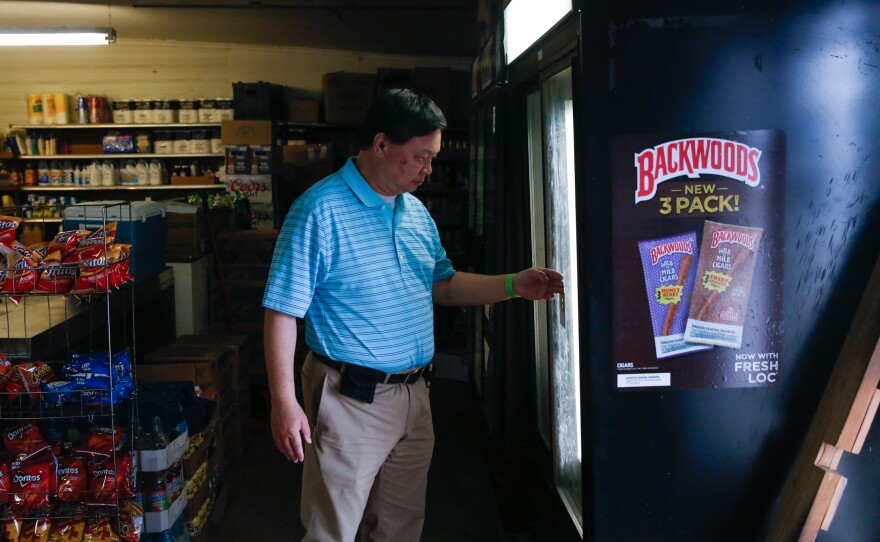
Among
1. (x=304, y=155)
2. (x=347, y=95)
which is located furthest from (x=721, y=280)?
(x=347, y=95)

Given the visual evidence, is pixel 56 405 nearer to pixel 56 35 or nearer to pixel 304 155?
pixel 56 35

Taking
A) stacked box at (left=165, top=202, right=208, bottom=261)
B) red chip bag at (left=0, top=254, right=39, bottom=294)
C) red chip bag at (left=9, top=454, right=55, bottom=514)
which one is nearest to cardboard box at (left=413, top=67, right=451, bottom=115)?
stacked box at (left=165, top=202, right=208, bottom=261)

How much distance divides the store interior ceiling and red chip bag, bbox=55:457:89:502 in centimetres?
434

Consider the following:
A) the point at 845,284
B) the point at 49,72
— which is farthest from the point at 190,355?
the point at 49,72

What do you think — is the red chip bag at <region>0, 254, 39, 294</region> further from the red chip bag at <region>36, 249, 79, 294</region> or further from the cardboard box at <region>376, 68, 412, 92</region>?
the cardboard box at <region>376, 68, 412, 92</region>

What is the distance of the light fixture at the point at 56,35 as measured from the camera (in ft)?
21.6

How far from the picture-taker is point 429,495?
404cm

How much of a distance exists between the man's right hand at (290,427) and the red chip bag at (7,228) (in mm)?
1199

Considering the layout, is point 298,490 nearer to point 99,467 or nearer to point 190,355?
point 190,355

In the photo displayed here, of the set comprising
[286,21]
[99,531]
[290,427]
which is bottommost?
[99,531]

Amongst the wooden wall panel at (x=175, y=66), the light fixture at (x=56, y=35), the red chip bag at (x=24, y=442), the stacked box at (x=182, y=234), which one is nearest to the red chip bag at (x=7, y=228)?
the red chip bag at (x=24, y=442)

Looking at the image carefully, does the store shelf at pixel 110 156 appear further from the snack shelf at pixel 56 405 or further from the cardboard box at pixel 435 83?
the snack shelf at pixel 56 405

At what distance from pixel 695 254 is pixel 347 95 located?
6757 mm

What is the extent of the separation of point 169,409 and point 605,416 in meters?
1.77
